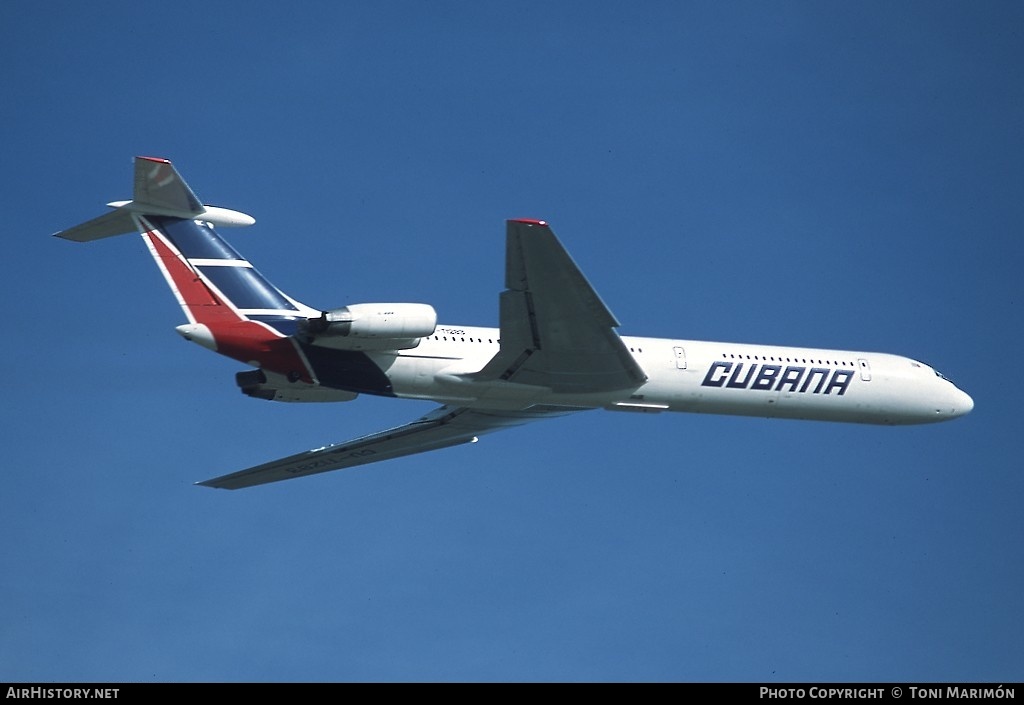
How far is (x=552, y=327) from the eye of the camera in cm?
2722

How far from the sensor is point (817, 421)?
3278cm

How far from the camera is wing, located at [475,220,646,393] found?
25094 millimetres

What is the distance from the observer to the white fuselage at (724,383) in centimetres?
2830

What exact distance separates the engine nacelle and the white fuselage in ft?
2.63

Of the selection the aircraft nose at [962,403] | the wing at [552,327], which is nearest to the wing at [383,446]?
the wing at [552,327]

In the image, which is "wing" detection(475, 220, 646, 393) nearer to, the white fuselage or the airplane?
the airplane

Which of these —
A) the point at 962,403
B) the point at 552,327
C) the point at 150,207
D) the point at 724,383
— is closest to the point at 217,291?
the point at 150,207

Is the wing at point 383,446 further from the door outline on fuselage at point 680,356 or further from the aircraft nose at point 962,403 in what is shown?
the aircraft nose at point 962,403

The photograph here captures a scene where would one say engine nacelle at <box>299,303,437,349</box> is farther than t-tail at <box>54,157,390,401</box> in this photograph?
No

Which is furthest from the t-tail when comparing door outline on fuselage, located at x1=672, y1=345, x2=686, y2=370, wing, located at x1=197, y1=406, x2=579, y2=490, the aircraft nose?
the aircraft nose

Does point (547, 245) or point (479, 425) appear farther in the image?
point (479, 425)
